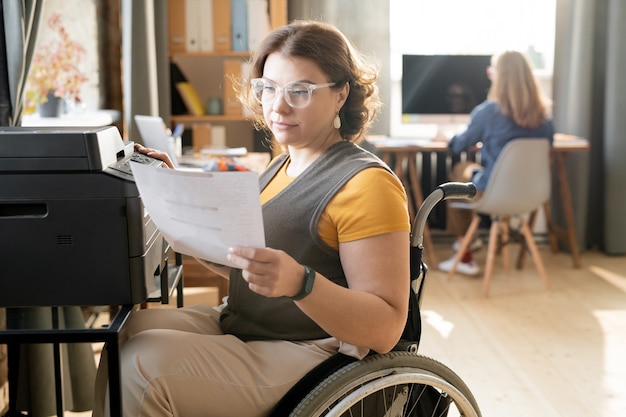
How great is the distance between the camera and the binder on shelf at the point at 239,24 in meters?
4.16

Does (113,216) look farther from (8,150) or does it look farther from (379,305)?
(379,305)

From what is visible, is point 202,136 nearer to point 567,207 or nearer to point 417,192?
point 417,192

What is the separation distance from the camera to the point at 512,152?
385 centimetres

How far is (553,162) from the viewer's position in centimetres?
478

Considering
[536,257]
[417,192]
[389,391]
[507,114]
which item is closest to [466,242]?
[536,257]

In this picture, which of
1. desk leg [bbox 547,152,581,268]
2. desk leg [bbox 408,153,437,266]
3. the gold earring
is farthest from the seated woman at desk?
the gold earring

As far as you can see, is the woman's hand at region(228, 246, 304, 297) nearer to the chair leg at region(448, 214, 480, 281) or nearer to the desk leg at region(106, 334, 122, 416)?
the desk leg at region(106, 334, 122, 416)

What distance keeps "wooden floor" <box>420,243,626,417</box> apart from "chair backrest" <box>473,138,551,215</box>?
1.42 feet

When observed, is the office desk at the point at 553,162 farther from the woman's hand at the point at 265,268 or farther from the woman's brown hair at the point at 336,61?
the woman's hand at the point at 265,268

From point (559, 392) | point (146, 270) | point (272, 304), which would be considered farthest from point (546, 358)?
point (146, 270)

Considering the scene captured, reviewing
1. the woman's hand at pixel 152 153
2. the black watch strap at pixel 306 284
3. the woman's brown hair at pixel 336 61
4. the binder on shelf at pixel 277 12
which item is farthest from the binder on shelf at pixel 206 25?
the black watch strap at pixel 306 284

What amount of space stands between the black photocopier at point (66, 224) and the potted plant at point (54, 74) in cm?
173

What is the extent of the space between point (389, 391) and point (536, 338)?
2.07 meters

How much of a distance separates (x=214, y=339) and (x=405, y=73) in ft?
11.4
